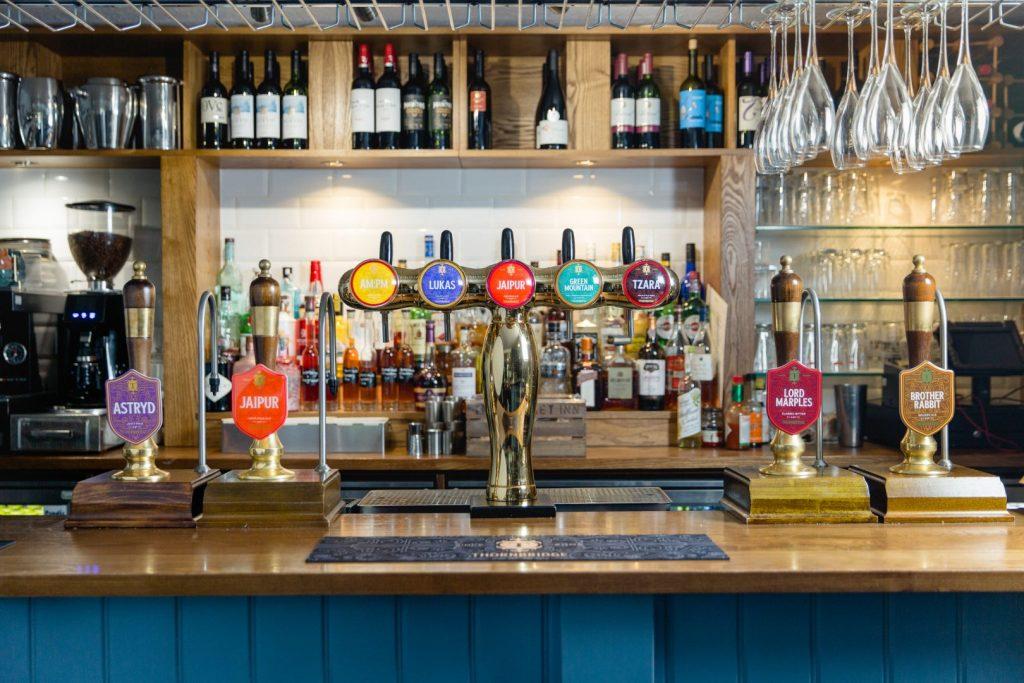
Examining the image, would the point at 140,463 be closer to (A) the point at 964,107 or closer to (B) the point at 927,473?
(B) the point at 927,473

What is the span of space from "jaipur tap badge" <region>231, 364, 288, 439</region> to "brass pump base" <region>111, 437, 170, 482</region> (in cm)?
18

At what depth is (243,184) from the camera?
3.35m

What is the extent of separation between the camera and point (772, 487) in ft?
5.40

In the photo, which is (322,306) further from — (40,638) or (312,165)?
(312,165)

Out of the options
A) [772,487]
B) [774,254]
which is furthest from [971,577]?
[774,254]

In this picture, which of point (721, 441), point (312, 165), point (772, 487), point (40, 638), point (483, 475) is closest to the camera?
point (40, 638)

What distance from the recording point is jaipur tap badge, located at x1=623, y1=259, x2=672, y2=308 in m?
1.71

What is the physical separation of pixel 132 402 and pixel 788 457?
1155 mm

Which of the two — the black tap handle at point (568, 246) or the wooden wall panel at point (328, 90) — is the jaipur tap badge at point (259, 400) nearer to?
the black tap handle at point (568, 246)

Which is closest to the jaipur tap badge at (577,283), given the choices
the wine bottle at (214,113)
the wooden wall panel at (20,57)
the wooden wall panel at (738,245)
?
the wooden wall panel at (738,245)

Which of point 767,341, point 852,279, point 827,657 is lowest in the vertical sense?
point 827,657

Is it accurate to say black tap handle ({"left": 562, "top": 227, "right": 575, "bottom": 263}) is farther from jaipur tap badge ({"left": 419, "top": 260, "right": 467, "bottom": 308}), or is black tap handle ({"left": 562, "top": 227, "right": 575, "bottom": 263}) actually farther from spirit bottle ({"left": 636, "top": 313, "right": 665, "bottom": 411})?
spirit bottle ({"left": 636, "top": 313, "right": 665, "bottom": 411})

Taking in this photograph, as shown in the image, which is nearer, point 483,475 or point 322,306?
point 322,306

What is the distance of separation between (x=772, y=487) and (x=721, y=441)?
1403 millimetres
